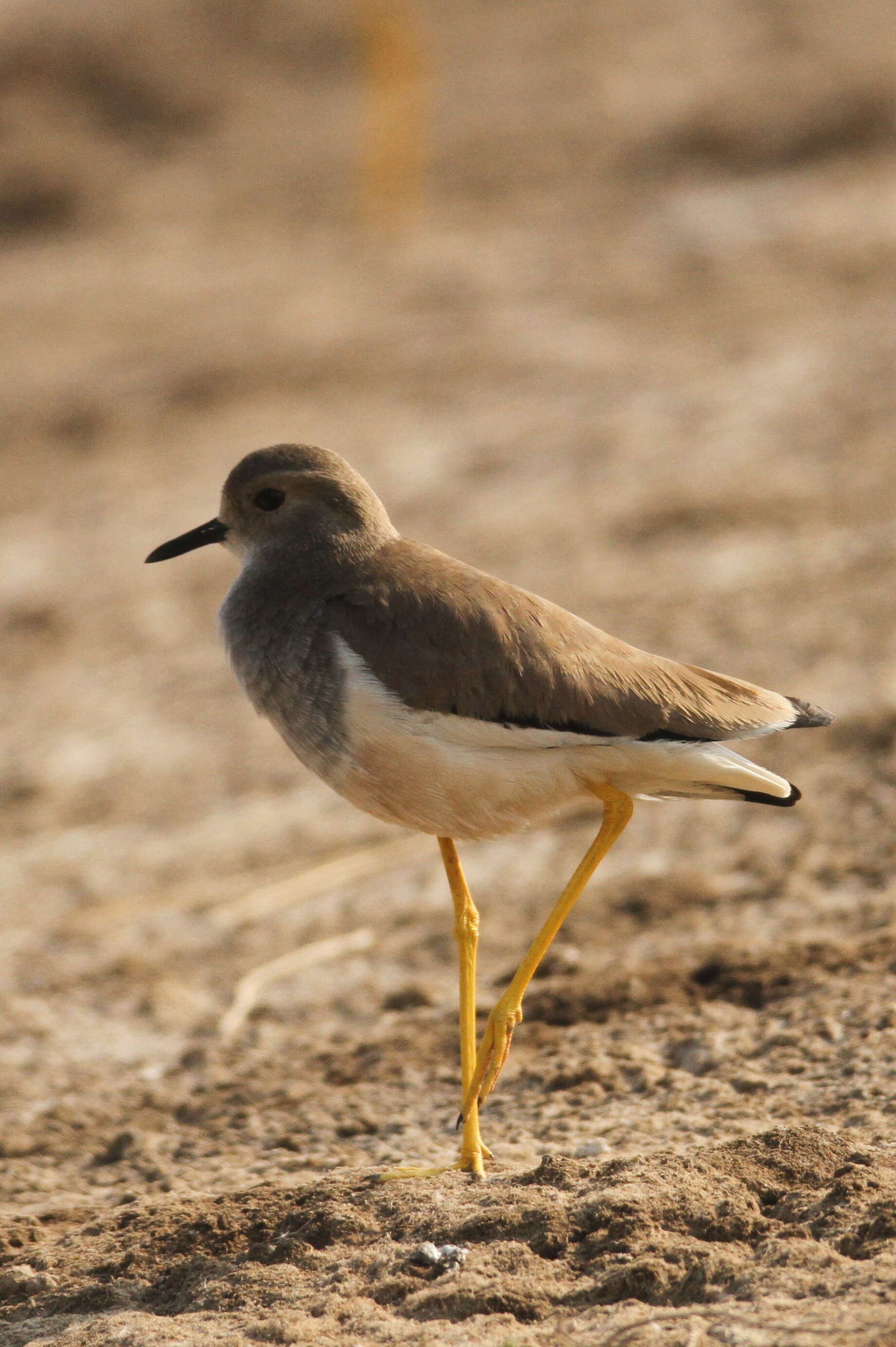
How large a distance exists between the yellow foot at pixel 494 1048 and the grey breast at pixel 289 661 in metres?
0.94

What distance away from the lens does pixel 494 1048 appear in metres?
4.71

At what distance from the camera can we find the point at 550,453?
13758 mm

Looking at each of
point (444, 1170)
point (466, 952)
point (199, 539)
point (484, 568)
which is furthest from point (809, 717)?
point (484, 568)

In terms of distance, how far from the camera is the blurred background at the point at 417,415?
731 centimetres

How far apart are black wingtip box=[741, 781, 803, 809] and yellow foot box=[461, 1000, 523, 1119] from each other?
1021mm

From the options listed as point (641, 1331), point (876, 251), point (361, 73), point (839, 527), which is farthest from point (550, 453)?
point (361, 73)

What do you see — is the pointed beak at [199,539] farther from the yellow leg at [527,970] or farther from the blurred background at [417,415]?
the blurred background at [417,415]

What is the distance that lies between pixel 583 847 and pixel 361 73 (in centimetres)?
1959

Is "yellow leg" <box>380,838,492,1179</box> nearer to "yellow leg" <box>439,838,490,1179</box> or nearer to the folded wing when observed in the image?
"yellow leg" <box>439,838,490,1179</box>

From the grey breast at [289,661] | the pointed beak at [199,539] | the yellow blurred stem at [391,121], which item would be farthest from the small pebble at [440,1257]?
the yellow blurred stem at [391,121]

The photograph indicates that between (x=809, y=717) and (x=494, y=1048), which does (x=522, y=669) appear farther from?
(x=494, y=1048)

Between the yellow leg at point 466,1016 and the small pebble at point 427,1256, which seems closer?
the small pebble at point 427,1256

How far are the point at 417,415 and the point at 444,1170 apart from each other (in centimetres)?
1121

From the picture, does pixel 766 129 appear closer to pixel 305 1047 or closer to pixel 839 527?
pixel 839 527
